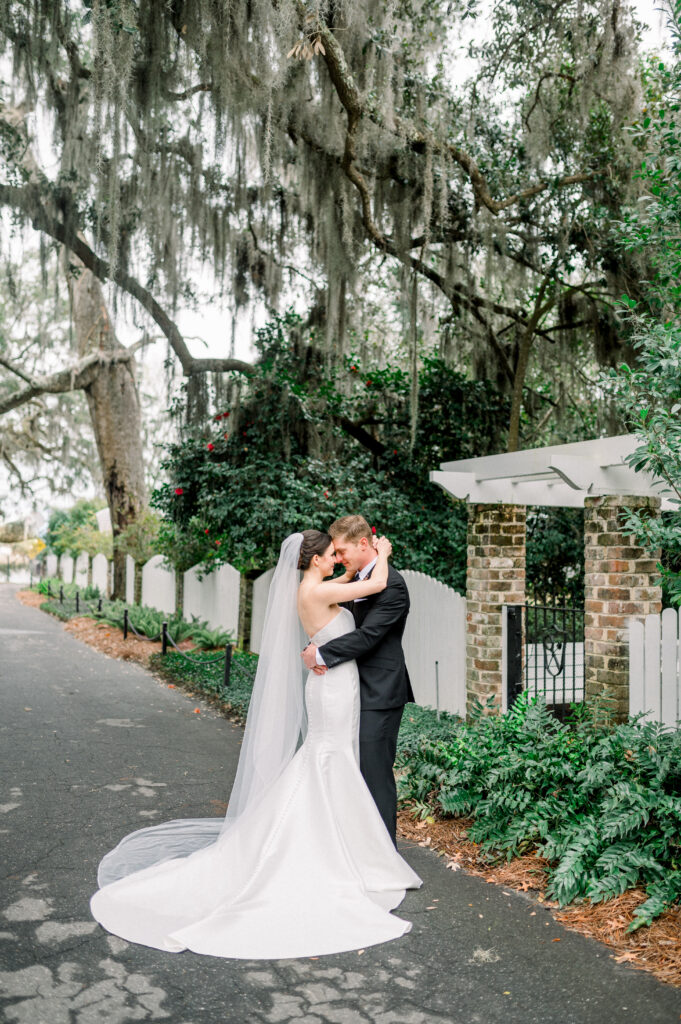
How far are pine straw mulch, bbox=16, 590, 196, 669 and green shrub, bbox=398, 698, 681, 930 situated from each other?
26.5ft

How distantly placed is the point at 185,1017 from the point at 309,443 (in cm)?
801

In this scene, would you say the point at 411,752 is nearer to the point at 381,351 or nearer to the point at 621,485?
the point at 621,485

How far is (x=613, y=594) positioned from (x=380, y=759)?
7.19 feet

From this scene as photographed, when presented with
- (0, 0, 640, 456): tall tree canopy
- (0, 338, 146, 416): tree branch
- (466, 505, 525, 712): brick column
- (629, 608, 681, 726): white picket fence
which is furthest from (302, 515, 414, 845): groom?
(0, 338, 146, 416): tree branch

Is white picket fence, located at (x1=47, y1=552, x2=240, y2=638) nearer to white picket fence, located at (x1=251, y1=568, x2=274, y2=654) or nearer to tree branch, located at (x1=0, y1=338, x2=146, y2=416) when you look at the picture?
white picket fence, located at (x1=251, y1=568, x2=274, y2=654)

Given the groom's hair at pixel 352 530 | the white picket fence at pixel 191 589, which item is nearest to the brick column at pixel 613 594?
the groom's hair at pixel 352 530

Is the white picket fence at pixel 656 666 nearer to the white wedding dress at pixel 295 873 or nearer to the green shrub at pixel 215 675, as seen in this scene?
the white wedding dress at pixel 295 873

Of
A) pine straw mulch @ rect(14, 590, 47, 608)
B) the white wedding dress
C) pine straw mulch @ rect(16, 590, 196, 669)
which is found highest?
the white wedding dress

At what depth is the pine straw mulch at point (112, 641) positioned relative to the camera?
1320cm

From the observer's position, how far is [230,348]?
10539mm

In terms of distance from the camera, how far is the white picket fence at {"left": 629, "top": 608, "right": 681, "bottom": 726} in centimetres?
519

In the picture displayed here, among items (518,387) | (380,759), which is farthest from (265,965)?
(518,387)

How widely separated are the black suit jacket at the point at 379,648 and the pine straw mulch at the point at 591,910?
0.96 m

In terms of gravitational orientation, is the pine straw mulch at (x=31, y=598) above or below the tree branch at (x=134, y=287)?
below
